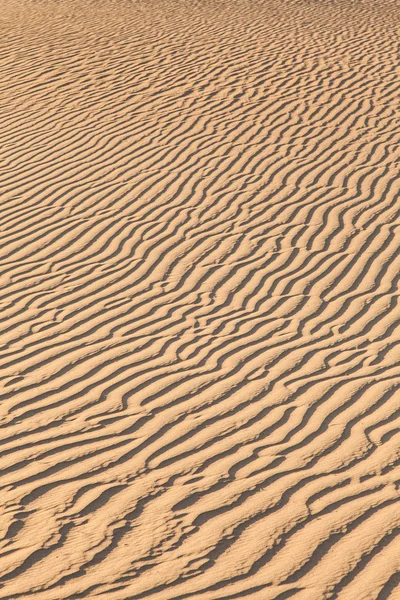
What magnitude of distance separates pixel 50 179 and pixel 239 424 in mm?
5553

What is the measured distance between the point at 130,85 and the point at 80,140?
8.80ft

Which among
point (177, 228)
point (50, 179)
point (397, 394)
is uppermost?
point (50, 179)

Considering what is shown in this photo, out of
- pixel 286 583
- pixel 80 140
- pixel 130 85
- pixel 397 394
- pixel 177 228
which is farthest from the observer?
pixel 130 85

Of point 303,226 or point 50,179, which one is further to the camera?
point 50,179

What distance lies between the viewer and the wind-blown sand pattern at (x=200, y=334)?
4086 mm

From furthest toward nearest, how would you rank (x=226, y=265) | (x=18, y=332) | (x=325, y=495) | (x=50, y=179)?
(x=50, y=179) < (x=226, y=265) < (x=18, y=332) < (x=325, y=495)

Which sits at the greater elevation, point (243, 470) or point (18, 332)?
point (18, 332)

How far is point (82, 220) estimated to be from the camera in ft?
28.4

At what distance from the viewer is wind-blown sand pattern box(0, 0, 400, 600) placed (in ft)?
13.4

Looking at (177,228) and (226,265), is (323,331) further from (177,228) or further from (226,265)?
(177,228)

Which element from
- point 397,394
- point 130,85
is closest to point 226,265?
point 397,394

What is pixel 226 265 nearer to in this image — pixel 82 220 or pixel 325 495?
pixel 82 220

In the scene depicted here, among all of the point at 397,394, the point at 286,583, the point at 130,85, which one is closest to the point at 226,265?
the point at 397,394

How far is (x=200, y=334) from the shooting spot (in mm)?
6332
